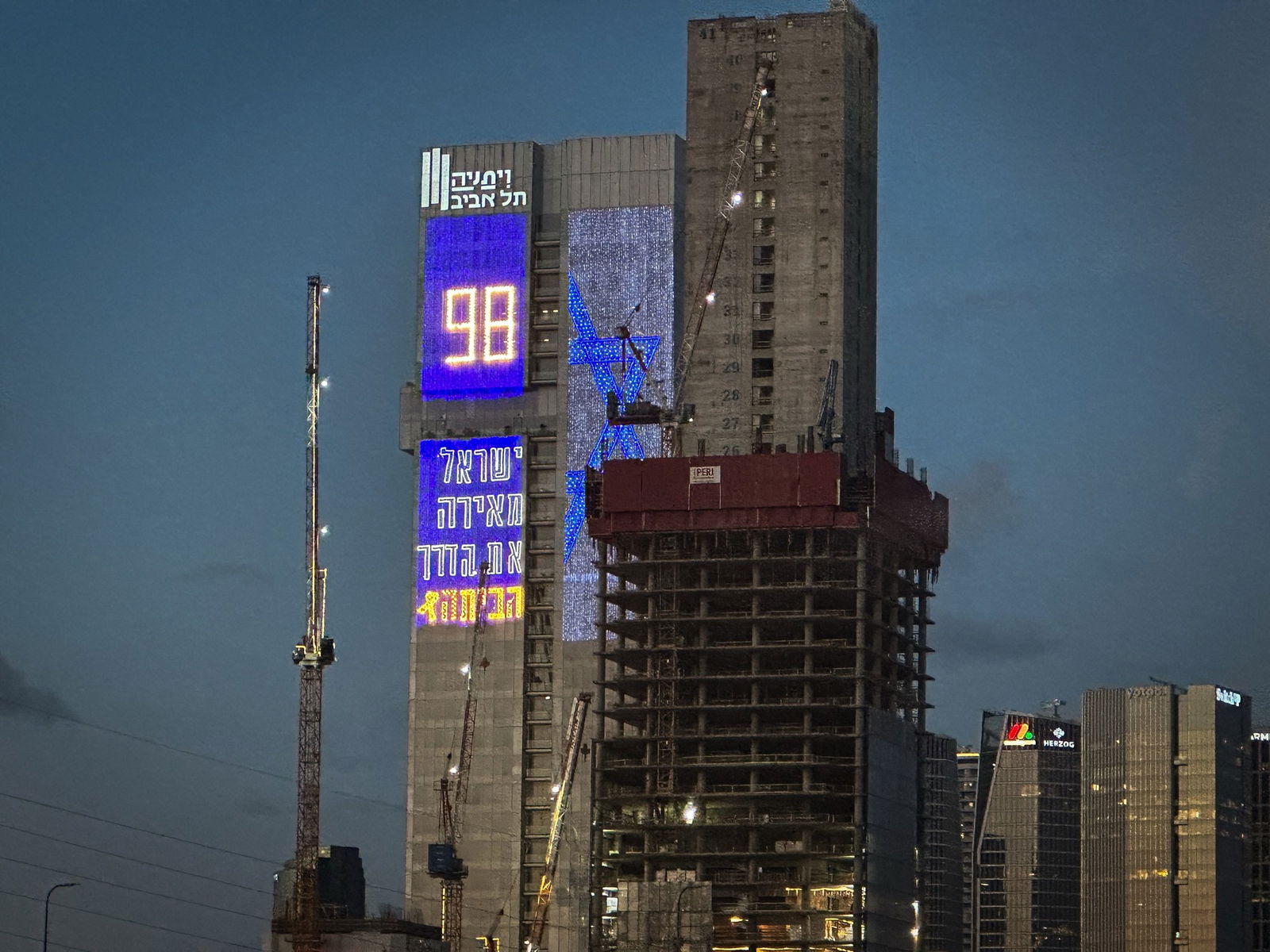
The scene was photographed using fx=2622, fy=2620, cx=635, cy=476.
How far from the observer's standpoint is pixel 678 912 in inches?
7869

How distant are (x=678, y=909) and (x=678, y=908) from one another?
0.27 m

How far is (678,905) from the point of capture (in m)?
197

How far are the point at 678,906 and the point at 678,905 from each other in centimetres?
66

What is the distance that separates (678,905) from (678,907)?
131 cm

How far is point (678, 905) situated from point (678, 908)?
170 centimetres

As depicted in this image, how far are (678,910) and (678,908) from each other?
81 centimetres

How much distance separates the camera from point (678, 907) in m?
198

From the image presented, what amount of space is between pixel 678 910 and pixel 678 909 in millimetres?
270

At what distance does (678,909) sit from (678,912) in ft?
4.36

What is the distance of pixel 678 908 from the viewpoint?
198375 mm

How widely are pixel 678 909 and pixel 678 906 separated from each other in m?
1.58

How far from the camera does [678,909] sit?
19888 cm

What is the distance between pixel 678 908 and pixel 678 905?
1434 mm

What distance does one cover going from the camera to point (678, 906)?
197375 mm
